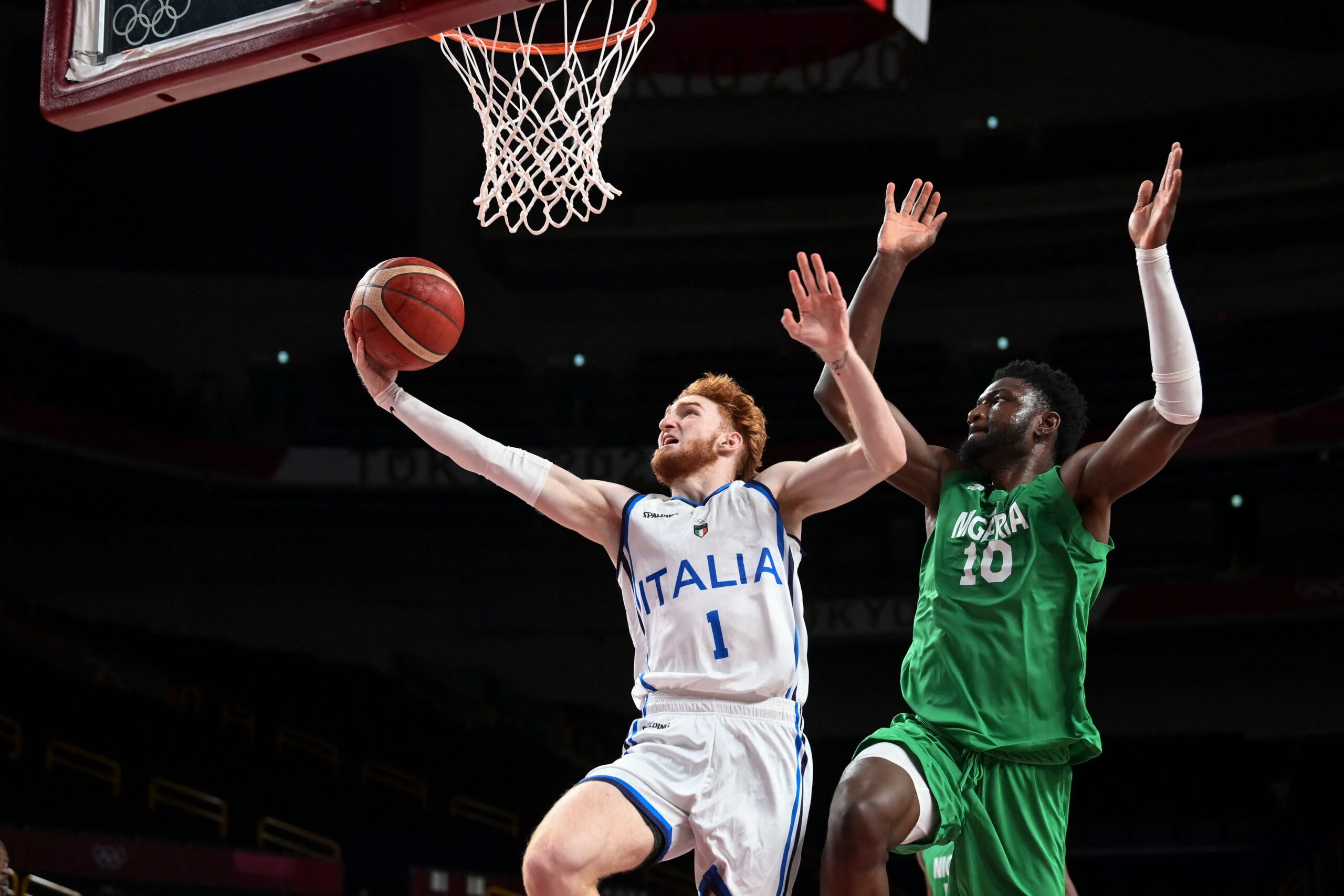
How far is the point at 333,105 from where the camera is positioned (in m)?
16.8

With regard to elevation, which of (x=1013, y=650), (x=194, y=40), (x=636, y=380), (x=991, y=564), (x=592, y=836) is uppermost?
(x=636, y=380)

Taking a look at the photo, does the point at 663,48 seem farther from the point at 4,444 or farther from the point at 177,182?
the point at 4,444

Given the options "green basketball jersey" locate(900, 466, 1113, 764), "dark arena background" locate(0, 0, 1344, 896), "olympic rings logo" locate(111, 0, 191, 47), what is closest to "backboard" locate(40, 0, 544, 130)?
"olympic rings logo" locate(111, 0, 191, 47)

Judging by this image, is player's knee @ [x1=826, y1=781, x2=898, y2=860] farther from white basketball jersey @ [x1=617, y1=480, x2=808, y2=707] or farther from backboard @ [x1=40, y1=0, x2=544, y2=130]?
backboard @ [x1=40, y1=0, x2=544, y2=130]

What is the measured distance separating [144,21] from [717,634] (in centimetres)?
280

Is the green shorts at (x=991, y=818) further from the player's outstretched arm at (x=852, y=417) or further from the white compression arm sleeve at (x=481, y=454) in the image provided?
the white compression arm sleeve at (x=481, y=454)

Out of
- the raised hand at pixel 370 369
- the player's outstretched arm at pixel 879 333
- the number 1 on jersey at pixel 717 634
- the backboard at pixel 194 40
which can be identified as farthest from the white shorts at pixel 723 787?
the backboard at pixel 194 40

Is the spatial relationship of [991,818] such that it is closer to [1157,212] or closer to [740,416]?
[740,416]

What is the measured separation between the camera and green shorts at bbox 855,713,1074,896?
363 centimetres

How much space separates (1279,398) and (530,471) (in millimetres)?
12053

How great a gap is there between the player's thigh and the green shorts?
69cm

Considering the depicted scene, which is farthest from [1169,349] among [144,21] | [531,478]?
[144,21]

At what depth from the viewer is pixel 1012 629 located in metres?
3.78

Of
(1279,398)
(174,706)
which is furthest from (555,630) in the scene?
(1279,398)
